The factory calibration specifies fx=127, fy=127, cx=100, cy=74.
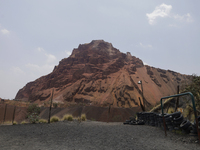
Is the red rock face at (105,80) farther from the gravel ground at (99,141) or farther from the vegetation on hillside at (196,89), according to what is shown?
the gravel ground at (99,141)

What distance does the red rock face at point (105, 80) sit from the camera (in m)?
52.8

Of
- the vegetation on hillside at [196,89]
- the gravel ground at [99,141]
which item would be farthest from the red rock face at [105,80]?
the gravel ground at [99,141]

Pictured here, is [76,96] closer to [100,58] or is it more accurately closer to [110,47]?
[100,58]

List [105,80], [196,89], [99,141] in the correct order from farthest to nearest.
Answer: [105,80] → [196,89] → [99,141]

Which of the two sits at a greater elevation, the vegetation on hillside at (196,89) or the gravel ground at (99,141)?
the vegetation on hillside at (196,89)

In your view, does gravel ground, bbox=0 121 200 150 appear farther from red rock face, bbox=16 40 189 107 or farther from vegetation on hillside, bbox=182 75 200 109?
red rock face, bbox=16 40 189 107

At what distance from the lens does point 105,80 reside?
204 feet

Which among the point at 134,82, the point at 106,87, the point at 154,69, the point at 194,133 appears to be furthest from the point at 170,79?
the point at 194,133

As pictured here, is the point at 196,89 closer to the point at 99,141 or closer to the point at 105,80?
the point at 99,141

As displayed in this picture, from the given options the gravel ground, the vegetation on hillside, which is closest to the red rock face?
the vegetation on hillside

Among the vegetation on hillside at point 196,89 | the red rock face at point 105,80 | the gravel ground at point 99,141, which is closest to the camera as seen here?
the gravel ground at point 99,141

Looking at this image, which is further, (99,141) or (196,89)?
(196,89)

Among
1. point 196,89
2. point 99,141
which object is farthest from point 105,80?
point 99,141

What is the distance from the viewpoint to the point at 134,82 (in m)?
58.8
